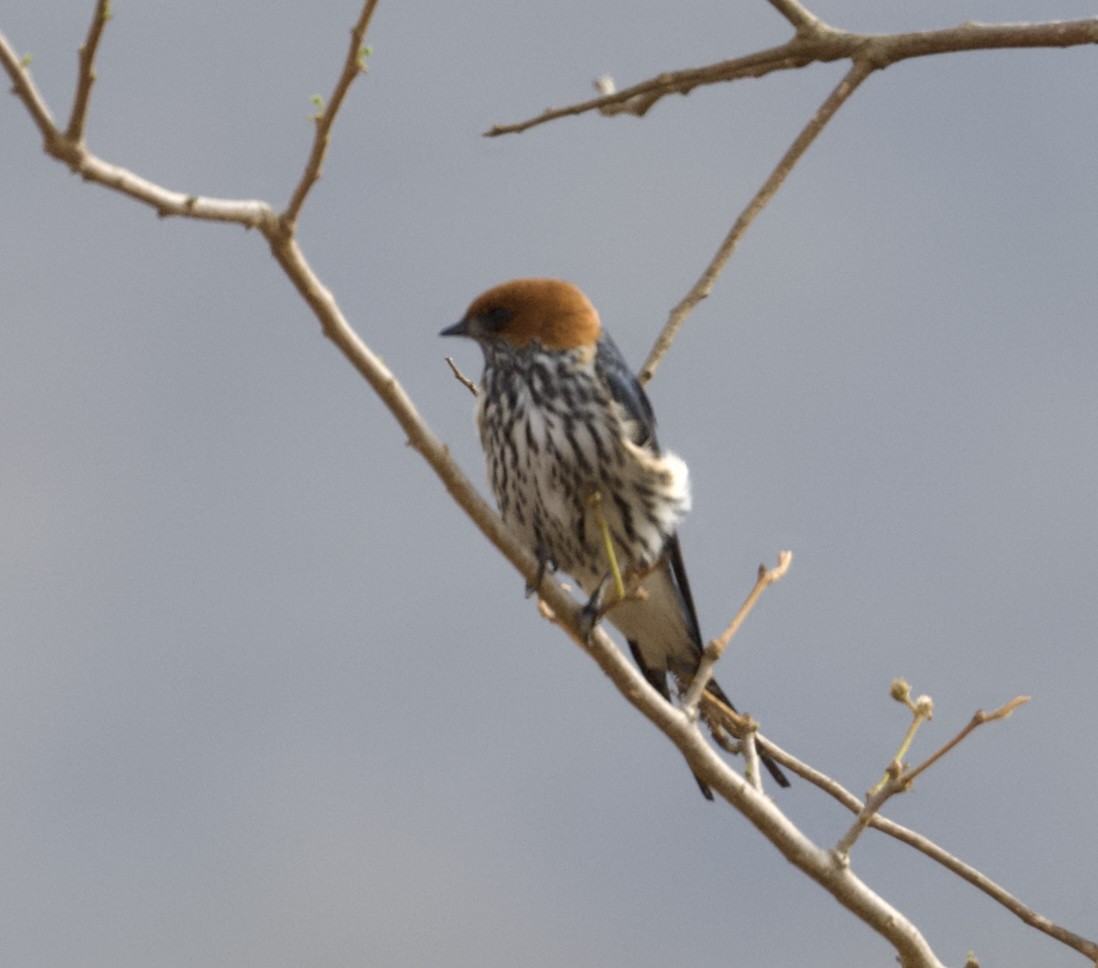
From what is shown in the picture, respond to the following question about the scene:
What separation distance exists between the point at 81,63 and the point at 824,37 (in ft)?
8.09

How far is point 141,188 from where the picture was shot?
2.48 metres

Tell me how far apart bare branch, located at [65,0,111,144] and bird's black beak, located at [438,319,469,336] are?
2.23 meters

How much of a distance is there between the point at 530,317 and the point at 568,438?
0.40m

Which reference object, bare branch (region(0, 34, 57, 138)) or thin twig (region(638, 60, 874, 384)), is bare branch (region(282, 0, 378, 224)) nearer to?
bare branch (region(0, 34, 57, 138))

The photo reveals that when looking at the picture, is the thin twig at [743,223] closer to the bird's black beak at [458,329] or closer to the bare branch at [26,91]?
the bird's black beak at [458,329]

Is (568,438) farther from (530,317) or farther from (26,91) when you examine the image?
(26,91)

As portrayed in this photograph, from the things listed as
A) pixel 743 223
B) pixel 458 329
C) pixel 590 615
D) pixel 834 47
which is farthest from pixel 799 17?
pixel 590 615

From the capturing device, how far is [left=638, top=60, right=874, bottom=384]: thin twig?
4051mm

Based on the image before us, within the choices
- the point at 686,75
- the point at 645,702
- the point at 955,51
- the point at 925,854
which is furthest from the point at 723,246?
the point at 925,854

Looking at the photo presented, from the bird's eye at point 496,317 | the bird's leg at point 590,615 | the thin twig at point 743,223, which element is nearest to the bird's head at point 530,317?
the bird's eye at point 496,317

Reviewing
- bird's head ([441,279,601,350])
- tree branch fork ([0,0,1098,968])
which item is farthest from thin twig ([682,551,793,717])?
bird's head ([441,279,601,350])

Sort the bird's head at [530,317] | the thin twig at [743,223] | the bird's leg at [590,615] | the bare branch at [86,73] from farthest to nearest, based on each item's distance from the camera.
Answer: the bird's head at [530,317] → the thin twig at [743,223] → the bird's leg at [590,615] → the bare branch at [86,73]

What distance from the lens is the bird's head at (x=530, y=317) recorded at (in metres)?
4.58

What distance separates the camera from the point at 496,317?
461cm
